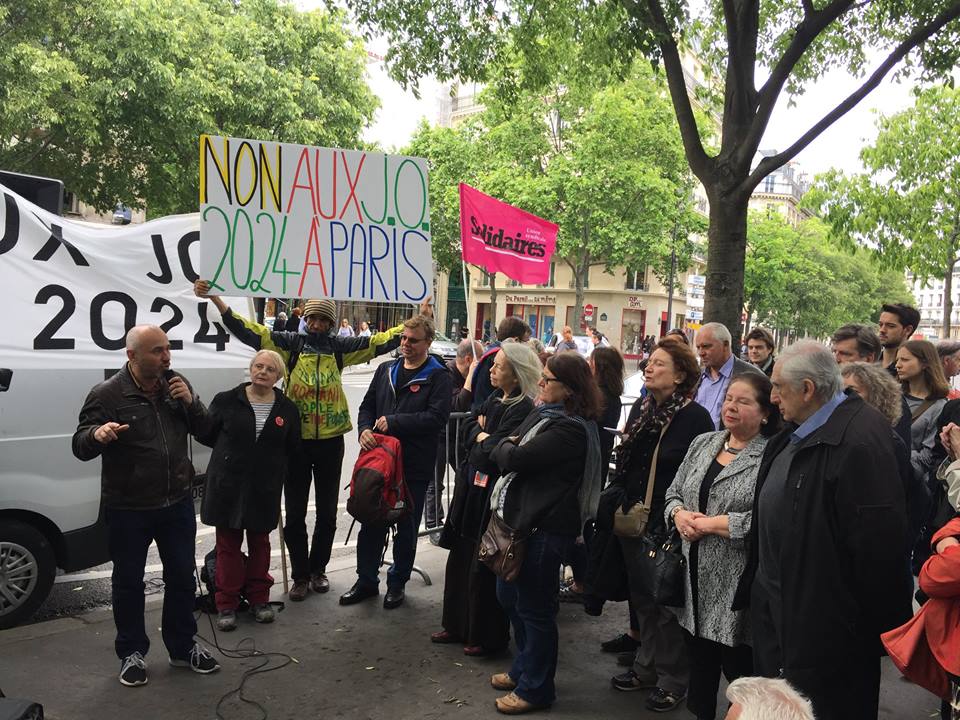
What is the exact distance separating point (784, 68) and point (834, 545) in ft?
19.5

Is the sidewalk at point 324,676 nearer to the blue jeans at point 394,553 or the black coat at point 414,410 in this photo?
the blue jeans at point 394,553

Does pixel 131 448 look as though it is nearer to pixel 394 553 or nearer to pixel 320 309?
pixel 320 309

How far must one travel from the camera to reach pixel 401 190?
5.66 meters

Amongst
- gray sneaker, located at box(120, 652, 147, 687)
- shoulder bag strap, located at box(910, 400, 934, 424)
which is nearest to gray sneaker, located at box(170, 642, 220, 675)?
gray sneaker, located at box(120, 652, 147, 687)

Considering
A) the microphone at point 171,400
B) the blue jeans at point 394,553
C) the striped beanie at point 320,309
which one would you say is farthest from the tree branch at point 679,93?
the microphone at point 171,400

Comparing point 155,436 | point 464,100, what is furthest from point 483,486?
point 464,100

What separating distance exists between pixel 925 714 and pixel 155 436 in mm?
4201

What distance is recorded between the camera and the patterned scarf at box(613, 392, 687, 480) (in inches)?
161

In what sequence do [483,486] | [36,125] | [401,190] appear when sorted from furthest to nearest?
[36,125]
[401,190]
[483,486]

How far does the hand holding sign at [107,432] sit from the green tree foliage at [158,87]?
502 inches

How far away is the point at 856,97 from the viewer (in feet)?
25.4

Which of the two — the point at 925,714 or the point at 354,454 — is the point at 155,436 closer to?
the point at 925,714

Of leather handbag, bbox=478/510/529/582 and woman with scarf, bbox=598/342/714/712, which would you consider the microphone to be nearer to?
leather handbag, bbox=478/510/529/582

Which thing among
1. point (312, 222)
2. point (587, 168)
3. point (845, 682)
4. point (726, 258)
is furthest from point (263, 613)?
point (587, 168)
